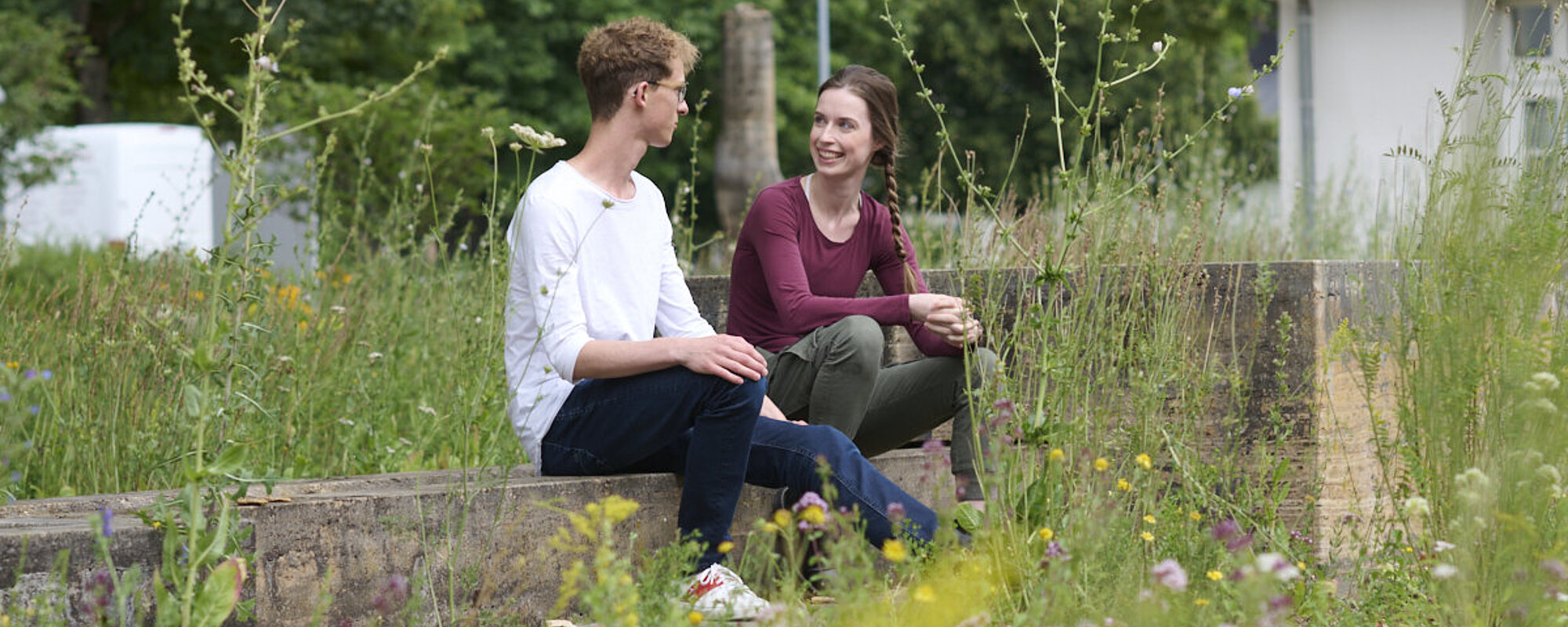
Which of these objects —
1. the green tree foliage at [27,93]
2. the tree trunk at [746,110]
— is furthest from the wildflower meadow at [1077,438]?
the green tree foliage at [27,93]

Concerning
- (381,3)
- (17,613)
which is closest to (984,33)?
(381,3)

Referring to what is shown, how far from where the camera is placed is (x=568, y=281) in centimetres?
346

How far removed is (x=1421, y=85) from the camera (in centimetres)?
1698

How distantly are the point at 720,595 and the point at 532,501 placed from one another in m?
0.45

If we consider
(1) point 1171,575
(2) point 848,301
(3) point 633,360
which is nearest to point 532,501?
(3) point 633,360

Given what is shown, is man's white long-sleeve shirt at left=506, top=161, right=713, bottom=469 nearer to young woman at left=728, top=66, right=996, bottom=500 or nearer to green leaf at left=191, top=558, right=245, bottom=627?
young woman at left=728, top=66, right=996, bottom=500

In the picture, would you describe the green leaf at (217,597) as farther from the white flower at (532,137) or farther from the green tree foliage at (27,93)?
the green tree foliage at (27,93)

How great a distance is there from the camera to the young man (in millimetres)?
3416

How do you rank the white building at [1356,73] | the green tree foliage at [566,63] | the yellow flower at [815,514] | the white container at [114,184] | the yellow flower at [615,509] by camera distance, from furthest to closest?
the white container at [114,184] → the white building at [1356,73] → the green tree foliage at [566,63] → the yellow flower at [815,514] → the yellow flower at [615,509]

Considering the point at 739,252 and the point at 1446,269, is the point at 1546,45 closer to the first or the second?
the point at 1446,269

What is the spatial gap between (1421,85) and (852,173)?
14.3 meters

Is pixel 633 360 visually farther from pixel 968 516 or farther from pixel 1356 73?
pixel 1356 73

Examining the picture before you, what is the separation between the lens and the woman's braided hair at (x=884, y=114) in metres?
4.21

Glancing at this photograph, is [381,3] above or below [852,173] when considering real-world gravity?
above
